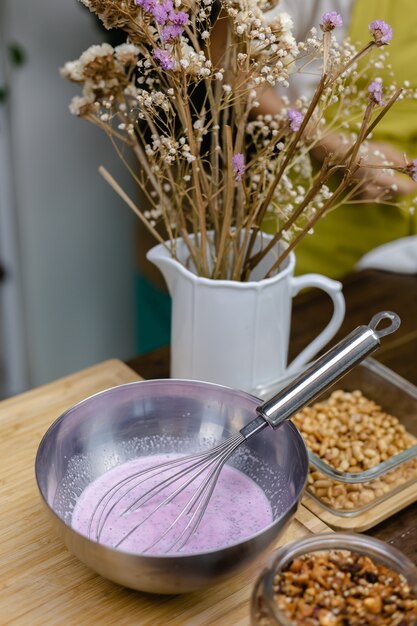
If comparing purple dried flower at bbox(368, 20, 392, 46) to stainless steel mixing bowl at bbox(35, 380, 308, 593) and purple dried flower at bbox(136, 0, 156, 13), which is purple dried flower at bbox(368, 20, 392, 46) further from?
stainless steel mixing bowl at bbox(35, 380, 308, 593)

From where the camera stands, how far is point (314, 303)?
95cm

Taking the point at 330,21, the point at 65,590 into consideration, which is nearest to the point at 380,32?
the point at 330,21

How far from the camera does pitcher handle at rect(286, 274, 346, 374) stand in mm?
712

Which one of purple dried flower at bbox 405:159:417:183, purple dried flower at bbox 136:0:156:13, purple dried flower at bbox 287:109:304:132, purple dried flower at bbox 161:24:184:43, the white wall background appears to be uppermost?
purple dried flower at bbox 136:0:156:13

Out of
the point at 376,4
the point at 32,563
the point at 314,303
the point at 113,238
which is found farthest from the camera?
the point at 113,238

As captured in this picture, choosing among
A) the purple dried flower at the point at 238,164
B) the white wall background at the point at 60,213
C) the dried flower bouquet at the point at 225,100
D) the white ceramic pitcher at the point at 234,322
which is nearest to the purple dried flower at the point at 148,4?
the dried flower bouquet at the point at 225,100

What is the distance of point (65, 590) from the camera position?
1.77 ft

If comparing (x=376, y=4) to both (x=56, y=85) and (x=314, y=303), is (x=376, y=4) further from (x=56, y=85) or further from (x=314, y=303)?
(x=56, y=85)

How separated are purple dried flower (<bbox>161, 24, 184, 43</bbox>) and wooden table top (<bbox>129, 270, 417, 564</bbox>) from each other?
380 mm

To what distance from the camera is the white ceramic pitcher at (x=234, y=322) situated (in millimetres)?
664

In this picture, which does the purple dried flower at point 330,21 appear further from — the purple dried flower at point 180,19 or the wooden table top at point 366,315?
the wooden table top at point 366,315

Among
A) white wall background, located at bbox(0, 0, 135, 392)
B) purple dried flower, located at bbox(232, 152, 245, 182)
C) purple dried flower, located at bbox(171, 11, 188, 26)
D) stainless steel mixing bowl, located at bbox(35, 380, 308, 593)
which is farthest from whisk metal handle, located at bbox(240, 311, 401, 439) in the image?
white wall background, located at bbox(0, 0, 135, 392)

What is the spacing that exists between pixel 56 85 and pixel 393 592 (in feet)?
4.07

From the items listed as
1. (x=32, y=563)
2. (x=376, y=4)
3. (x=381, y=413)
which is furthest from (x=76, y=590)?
(x=376, y=4)
